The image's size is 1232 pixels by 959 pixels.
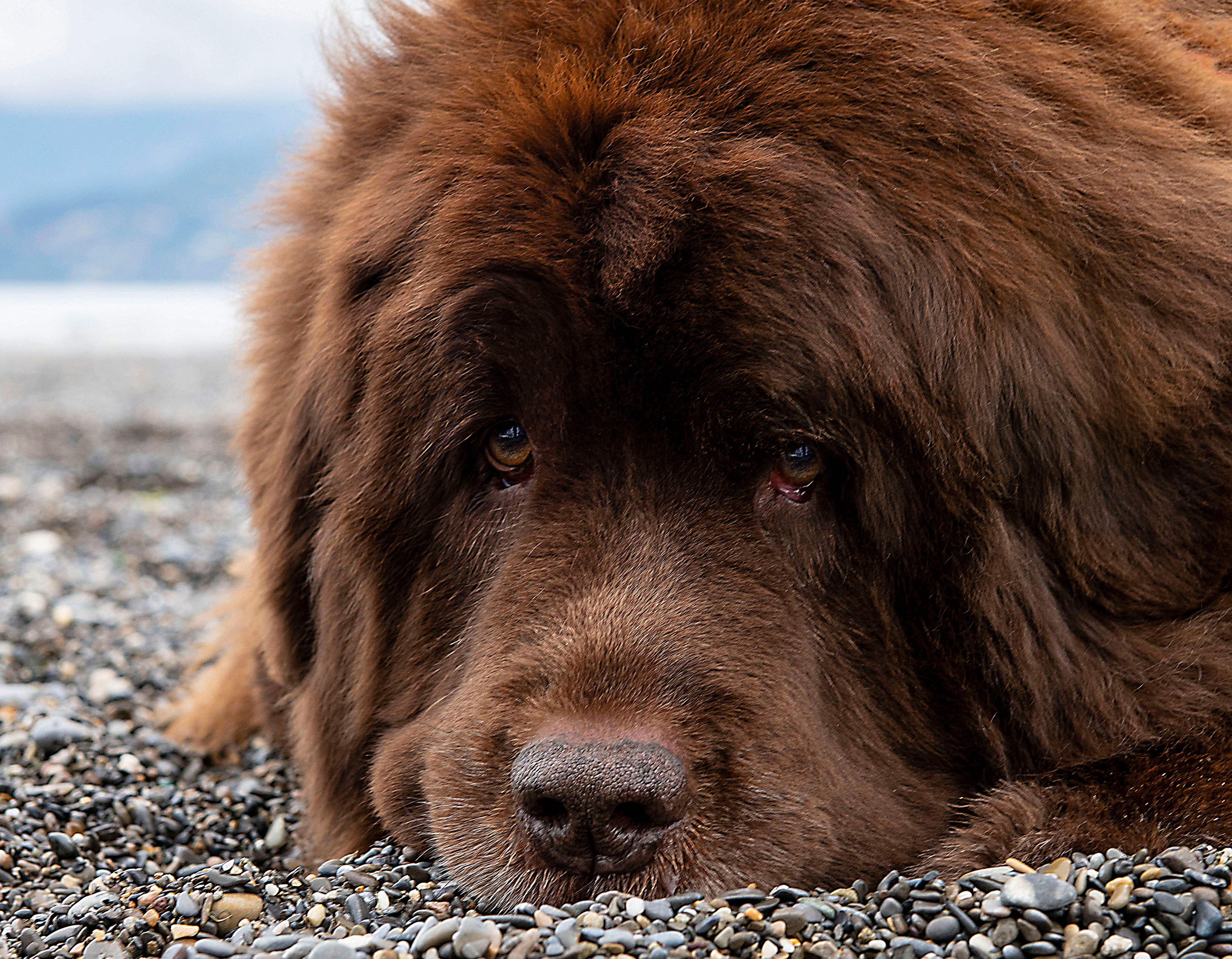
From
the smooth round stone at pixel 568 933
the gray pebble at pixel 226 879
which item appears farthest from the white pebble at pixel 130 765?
the smooth round stone at pixel 568 933

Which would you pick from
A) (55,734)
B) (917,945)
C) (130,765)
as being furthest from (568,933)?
(55,734)

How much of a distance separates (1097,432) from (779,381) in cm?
72

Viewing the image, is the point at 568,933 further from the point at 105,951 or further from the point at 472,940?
the point at 105,951

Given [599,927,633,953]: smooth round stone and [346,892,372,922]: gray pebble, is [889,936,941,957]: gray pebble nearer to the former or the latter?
[599,927,633,953]: smooth round stone

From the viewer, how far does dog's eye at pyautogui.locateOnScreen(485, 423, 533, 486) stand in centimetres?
298

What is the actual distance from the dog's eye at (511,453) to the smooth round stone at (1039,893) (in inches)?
53.5

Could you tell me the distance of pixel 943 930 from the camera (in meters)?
2.31

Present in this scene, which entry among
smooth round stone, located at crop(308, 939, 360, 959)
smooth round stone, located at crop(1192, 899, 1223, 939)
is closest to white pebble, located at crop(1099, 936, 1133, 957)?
smooth round stone, located at crop(1192, 899, 1223, 939)

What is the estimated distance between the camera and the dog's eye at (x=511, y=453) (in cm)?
298

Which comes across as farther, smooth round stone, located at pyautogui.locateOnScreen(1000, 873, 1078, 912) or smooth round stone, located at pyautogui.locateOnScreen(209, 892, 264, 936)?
smooth round stone, located at pyautogui.locateOnScreen(209, 892, 264, 936)

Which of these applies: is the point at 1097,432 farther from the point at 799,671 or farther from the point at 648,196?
the point at 648,196

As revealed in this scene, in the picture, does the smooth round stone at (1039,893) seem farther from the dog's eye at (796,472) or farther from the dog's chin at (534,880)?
the dog's eye at (796,472)

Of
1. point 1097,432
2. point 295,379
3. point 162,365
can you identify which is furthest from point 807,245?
point 162,365

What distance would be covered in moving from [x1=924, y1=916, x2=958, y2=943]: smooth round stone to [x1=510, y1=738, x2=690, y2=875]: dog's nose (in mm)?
493
